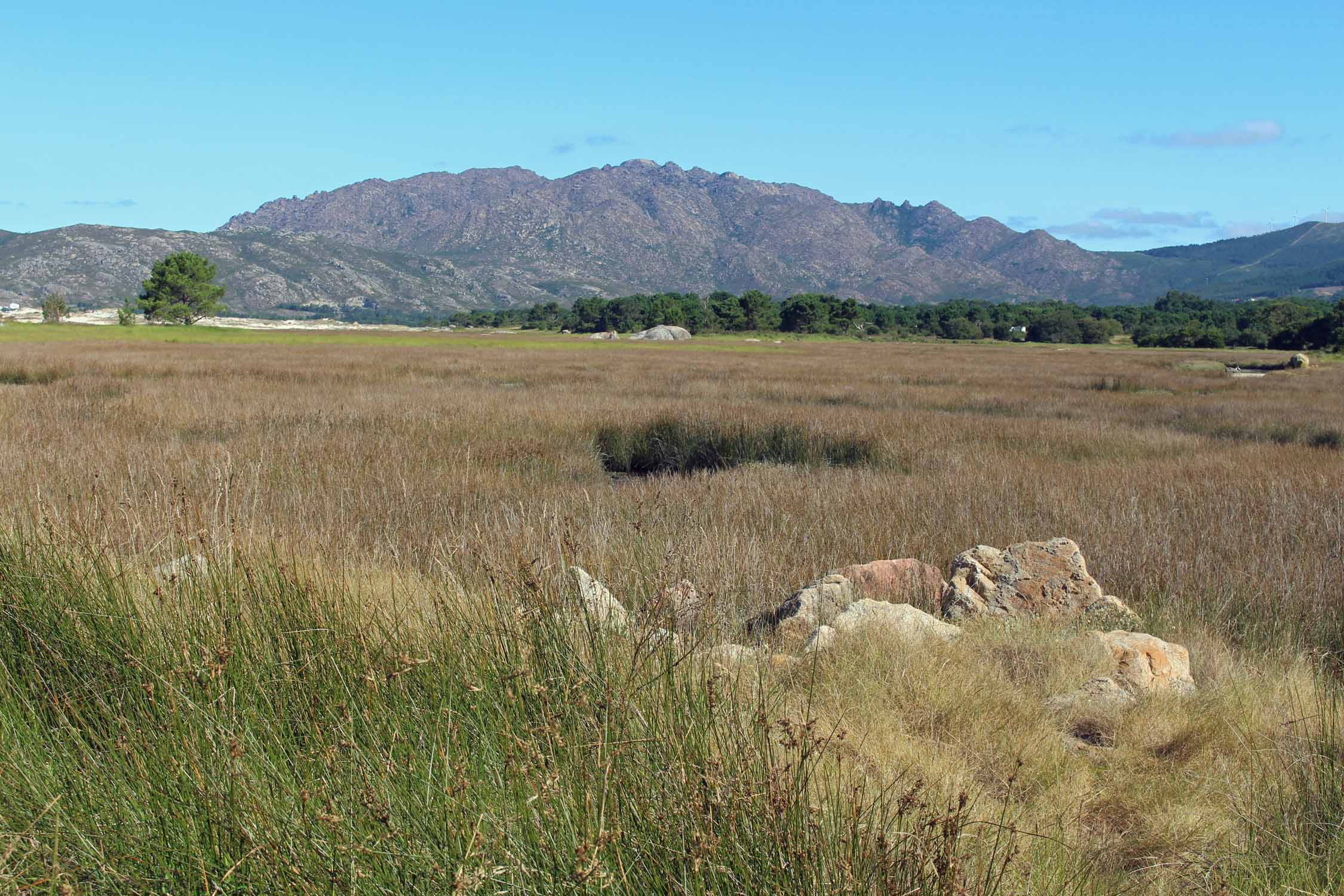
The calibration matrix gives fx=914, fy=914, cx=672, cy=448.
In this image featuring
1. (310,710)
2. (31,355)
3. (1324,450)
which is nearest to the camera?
(310,710)

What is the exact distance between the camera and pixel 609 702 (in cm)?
207

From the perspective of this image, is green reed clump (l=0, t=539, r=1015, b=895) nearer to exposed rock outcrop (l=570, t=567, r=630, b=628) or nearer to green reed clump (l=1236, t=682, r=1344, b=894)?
exposed rock outcrop (l=570, t=567, r=630, b=628)

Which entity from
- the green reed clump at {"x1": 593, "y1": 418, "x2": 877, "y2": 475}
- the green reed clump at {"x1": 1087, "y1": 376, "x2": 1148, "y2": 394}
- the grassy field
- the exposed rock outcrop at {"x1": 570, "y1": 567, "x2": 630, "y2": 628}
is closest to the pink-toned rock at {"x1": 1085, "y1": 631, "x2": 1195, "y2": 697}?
the grassy field

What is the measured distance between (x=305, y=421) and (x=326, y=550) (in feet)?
26.0

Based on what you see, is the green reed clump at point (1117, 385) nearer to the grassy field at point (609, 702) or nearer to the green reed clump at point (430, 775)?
the grassy field at point (609, 702)

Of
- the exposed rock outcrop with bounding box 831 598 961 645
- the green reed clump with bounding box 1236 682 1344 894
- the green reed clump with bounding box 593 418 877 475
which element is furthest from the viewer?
the green reed clump with bounding box 593 418 877 475

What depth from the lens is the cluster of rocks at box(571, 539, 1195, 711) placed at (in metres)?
3.86

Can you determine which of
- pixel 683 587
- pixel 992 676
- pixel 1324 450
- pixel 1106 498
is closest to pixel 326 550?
pixel 683 587

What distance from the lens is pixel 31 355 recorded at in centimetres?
2436

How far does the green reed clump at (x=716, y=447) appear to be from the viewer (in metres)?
11.6

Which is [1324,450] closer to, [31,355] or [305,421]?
[305,421]

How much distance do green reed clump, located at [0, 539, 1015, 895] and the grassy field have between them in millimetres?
14

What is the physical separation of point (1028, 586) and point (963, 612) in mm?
454

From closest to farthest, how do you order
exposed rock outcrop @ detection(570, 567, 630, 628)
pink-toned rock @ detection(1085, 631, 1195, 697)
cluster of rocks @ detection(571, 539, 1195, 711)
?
exposed rock outcrop @ detection(570, 567, 630, 628), cluster of rocks @ detection(571, 539, 1195, 711), pink-toned rock @ detection(1085, 631, 1195, 697)
